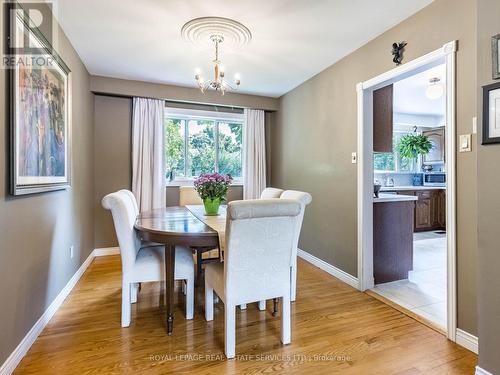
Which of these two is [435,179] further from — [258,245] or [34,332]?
[34,332]

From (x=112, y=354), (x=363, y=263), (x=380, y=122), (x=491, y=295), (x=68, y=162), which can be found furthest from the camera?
(x=380, y=122)

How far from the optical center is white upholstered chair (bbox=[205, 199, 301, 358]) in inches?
62.6

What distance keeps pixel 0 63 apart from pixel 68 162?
124 centimetres

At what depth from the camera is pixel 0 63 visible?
1.48m

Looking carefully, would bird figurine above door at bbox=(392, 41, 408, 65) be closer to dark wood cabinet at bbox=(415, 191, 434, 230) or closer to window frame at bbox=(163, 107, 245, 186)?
window frame at bbox=(163, 107, 245, 186)

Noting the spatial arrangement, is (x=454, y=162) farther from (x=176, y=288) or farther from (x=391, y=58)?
(x=176, y=288)

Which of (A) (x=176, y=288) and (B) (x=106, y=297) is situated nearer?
(B) (x=106, y=297)

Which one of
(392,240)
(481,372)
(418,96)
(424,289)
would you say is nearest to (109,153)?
(392,240)

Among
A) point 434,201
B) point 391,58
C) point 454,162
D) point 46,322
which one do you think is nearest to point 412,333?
point 454,162

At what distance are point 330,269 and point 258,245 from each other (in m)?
1.95

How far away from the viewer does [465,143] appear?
1819mm

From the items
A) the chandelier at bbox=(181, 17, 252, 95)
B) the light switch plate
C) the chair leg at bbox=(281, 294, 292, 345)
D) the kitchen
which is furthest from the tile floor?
the chandelier at bbox=(181, 17, 252, 95)

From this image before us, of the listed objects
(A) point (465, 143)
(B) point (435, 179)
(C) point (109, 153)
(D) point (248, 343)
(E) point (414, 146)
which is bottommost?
(D) point (248, 343)

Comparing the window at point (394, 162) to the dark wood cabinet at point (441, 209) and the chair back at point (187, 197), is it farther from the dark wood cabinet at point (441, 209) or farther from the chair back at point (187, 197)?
the chair back at point (187, 197)
